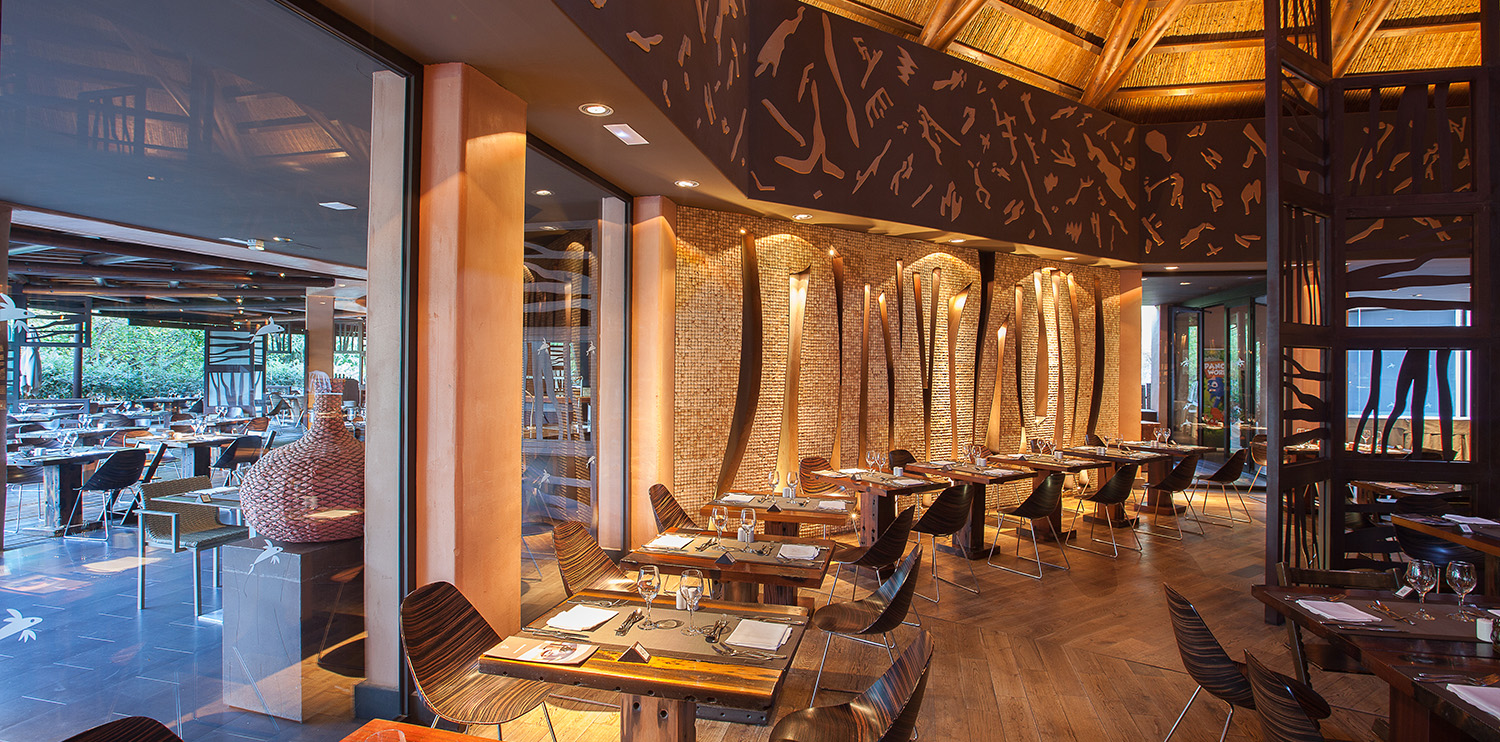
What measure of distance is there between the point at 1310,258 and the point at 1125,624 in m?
2.98

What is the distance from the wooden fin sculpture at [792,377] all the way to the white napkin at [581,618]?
432 cm

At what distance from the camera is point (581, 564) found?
3.95 metres

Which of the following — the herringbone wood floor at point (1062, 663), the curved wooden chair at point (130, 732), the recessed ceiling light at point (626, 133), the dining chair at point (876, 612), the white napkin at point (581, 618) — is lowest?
the herringbone wood floor at point (1062, 663)

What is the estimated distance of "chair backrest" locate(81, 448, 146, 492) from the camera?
6.72ft

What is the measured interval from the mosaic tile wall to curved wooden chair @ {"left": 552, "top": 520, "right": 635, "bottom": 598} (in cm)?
249

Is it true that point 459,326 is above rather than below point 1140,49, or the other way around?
below

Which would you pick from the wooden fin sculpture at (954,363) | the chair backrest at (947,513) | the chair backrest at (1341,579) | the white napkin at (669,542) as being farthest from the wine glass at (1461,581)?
the wooden fin sculpture at (954,363)

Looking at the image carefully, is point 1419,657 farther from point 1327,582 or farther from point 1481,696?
point 1327,582

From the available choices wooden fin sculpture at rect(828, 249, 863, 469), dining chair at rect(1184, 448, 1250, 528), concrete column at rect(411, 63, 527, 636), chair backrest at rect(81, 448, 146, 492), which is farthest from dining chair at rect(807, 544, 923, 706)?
dining chair at rect(1184, 448, 1250, 528)

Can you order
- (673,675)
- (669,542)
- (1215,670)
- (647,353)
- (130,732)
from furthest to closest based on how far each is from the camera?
1. (647,353)
2. (669,542)
3. (1215,670)
4. (673,675)
5. (130,732)

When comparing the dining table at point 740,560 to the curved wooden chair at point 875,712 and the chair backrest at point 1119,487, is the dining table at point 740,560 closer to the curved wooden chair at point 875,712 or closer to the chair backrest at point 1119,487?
the curved wooden chair at point 875,712

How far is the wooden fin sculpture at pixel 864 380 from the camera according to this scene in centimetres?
750

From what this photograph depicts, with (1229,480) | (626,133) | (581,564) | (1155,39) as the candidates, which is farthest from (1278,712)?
(1155,39)

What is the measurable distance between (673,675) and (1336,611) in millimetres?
2809
